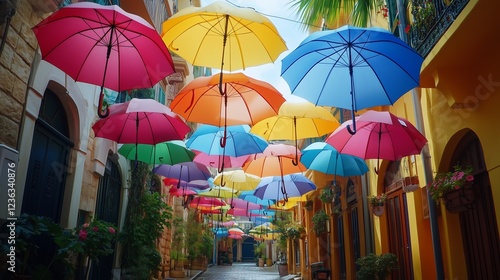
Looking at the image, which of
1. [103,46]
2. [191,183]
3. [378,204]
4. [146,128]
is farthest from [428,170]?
[191,183]

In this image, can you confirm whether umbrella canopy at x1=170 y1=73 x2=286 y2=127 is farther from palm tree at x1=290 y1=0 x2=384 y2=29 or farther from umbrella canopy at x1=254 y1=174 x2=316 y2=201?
umbrella canopy at x1=254 y1=174 x2=316 y2=201

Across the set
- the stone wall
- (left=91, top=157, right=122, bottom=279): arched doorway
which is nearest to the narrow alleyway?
(left=91, top=157, right=122, bottom=279): arched doorway

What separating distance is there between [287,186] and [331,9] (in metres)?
5.99

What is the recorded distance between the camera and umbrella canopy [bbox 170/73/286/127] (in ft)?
22.6

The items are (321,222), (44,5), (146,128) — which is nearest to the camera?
(44,5)

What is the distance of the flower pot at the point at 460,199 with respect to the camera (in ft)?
18.0

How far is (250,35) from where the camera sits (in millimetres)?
5844

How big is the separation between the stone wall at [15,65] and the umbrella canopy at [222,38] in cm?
182

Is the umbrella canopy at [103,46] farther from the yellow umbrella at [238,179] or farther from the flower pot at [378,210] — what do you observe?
the yellow umbrella at [238,179]

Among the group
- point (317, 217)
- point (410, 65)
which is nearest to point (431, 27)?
point (410, 65)

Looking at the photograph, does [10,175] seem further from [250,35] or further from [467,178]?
[467,178]

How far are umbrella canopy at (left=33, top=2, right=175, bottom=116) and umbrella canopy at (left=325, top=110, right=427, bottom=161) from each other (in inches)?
132

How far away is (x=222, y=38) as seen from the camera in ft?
19.9

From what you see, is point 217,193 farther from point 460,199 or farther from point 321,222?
point 460,199
